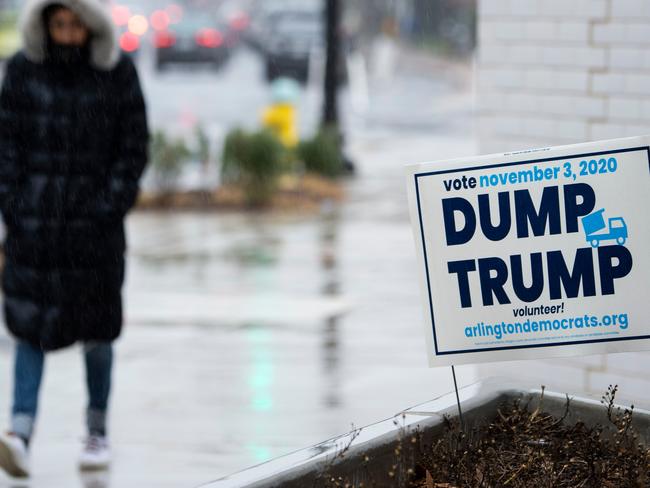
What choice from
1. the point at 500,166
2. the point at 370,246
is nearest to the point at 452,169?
the point at 500,166

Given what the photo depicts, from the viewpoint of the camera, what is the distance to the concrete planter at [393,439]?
3.21 metres

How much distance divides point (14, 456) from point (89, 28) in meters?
1.73

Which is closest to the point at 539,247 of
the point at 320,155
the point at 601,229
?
the point at 601,229

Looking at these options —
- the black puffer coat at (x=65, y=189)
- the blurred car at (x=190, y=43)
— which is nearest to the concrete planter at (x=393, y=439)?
the black puffer coat at (x=65, y=189)

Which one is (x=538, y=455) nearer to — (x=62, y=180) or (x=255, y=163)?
(x=62, y=180)

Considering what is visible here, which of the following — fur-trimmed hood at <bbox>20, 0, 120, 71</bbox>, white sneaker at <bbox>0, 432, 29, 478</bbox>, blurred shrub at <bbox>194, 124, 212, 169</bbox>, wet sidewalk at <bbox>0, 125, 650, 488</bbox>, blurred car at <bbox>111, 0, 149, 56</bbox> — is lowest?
wet sidewalk at <bbox>0, 125, 650, 488</bbox>

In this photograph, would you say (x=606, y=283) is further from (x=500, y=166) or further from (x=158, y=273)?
(x=158, y=273)

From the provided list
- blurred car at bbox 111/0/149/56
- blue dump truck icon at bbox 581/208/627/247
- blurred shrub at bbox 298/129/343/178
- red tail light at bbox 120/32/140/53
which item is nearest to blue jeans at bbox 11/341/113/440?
blue dump truck icon at bbox 581/208/627/247

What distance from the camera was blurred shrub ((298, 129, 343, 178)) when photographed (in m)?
16.6

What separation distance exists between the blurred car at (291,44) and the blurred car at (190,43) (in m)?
1.32

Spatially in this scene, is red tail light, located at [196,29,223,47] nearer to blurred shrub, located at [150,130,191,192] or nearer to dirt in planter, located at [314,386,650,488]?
blurred shrub, located at [150,130,191,192]

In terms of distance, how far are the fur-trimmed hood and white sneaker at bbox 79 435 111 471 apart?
61.6 inches

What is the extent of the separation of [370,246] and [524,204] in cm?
881

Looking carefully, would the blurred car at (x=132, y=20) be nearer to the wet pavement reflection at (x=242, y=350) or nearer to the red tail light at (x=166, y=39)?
the red tail light at (x=166, y=39)
